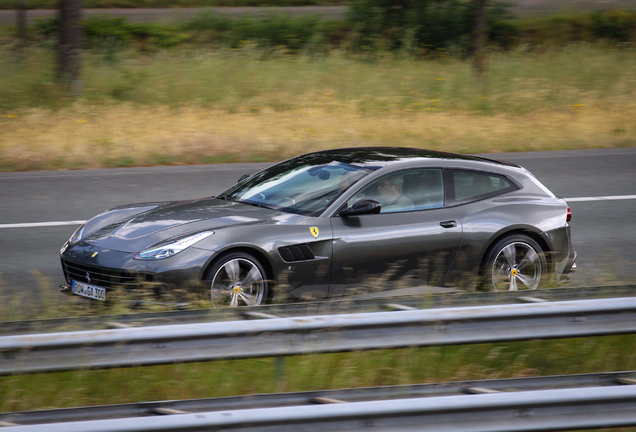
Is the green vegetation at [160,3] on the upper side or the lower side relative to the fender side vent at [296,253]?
upper

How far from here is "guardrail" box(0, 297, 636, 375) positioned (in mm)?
3672

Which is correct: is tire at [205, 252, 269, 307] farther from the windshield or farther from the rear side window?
the rear side window

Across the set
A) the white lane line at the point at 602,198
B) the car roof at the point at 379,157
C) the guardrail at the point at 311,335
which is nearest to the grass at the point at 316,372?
the guardrail at the point at 311,335

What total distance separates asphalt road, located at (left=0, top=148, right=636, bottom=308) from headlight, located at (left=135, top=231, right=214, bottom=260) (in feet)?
3.71

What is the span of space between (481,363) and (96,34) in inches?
904

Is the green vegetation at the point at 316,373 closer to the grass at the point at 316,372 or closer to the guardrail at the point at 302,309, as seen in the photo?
the grass at the point at 316,372

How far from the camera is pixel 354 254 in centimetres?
622

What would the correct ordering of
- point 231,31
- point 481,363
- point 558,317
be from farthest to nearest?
point 231,31
point 481,363
point 558,317

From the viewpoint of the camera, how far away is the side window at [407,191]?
657 centimetres

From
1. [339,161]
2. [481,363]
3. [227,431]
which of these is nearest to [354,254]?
[339,161]

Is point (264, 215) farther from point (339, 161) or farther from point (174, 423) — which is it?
point (174, 423)

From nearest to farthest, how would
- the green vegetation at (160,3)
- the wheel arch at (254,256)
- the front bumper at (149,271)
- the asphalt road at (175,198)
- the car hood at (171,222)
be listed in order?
the front bumper at (149,271) → the wheel arch at (254,256) → the car hood at (171,222) → the asphalt road at (175,198) → the green vegetation at (160,3)

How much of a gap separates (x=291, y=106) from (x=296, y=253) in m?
12.8

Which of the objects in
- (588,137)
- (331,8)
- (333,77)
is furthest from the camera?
(331,8)
